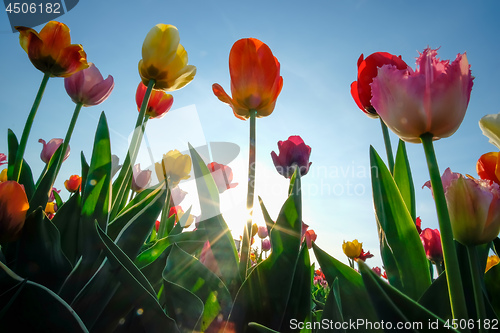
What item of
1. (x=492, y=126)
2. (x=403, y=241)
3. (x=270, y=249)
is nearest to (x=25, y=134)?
(x=270, y=249)

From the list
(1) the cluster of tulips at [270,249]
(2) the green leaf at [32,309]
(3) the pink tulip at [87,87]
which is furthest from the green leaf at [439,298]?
(3) the pink tulip at [87,87]

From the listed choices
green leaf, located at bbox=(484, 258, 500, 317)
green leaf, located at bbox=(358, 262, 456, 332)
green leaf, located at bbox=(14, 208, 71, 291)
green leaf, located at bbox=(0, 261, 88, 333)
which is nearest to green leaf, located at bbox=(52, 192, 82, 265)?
green leaf, located at bbox=(14, 208, 71, 291)

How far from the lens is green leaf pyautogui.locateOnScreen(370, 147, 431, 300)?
0.70 m

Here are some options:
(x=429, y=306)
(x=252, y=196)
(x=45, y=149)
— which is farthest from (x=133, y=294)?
(x=45, y=149)

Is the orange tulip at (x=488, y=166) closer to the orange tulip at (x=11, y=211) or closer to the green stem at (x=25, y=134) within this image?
the orange tulip at (x=11, y=211)

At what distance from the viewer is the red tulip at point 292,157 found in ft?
5.36

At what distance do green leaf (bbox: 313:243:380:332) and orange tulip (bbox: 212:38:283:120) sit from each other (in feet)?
1.75

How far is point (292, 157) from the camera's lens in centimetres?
165

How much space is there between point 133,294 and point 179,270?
13 cm

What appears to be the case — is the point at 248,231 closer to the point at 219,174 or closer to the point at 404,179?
the point at 404,179

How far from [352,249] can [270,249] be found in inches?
149

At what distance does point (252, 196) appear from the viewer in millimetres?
824

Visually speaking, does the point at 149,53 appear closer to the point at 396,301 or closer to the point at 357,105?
the point at 357,105

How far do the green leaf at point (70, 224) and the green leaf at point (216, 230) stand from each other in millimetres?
409
